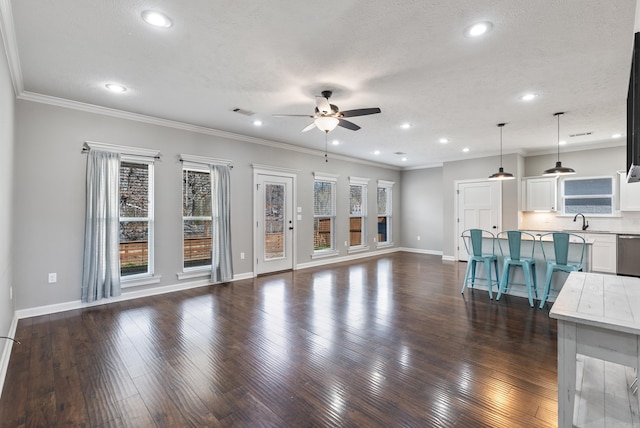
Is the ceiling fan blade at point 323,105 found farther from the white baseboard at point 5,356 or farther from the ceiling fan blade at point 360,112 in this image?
the white baseboard at point 5,356

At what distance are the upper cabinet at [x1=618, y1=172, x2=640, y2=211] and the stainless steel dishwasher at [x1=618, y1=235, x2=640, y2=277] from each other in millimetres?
675

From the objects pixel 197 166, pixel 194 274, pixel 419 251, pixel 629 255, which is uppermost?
pixel 197 166

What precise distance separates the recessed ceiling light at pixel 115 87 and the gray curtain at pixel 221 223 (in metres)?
1.88

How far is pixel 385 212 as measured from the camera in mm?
9609

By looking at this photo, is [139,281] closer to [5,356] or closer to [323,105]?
[5,356]

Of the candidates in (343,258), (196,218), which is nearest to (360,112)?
(196,218)

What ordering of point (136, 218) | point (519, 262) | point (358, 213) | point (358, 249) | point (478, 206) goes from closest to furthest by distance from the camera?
point (519, 262) → point (136, 218) → point (478, 206) → point (358, 249) → point (358, 213)

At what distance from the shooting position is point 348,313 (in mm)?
3918

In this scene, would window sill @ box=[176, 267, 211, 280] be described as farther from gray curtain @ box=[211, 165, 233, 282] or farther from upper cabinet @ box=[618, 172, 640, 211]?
upper cabinet @ box=[618, 172, 640, 211]

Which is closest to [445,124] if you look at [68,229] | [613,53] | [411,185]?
[613,53]

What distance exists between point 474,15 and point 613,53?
1.64m

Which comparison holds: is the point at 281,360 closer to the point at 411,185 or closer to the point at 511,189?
the point at 511,189

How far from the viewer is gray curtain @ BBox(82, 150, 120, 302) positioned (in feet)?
13.5

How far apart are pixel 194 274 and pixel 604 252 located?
7903mm
